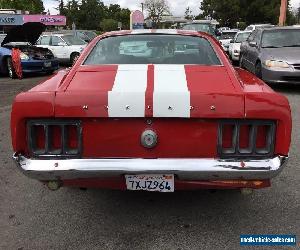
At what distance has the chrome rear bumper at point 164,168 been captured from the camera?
292cm

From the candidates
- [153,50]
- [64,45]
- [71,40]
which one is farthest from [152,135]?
[71,40]

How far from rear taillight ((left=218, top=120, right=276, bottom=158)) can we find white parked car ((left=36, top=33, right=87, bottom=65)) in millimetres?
13873

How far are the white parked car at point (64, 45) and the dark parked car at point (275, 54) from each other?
7269 mm

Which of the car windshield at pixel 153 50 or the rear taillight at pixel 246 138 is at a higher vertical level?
the car windshield at pixel 153 50

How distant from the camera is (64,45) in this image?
1672 centimetres

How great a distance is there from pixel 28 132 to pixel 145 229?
46.2 inches

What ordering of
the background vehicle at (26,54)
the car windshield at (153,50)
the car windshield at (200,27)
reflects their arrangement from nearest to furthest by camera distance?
1. the car windshield at (153,50)
2. the background vehicle at (26,54)
3. the car windshield at (200,27)

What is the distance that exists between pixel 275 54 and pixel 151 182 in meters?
7.64

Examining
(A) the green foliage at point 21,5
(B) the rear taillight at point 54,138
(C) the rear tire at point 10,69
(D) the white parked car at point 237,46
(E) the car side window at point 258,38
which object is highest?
(A) the green foliage at point 21,5

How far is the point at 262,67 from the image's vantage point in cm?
991

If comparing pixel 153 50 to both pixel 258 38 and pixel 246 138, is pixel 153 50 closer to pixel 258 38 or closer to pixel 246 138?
pixel 246 138

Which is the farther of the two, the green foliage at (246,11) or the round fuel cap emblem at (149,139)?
the green foliage at (246,11)

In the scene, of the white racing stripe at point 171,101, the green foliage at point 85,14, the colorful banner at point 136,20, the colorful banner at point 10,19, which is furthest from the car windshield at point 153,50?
the green foliage at point 85,14

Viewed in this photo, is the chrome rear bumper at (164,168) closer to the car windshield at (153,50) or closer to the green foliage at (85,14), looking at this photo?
the car windshield at (153,50)
